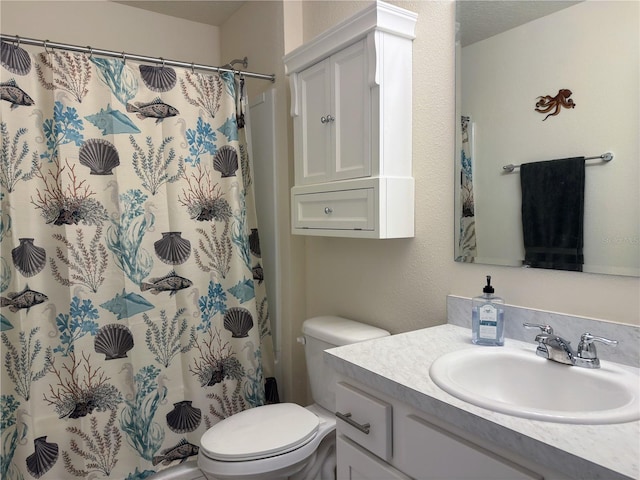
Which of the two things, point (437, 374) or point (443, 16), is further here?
point (443, 16)

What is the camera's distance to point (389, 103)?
147 cm

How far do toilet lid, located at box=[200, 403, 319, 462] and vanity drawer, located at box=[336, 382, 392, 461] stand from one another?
0.40 metres

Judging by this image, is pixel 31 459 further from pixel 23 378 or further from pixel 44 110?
pixel 44 110

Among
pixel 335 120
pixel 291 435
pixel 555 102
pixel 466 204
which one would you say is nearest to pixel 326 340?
pixel 291 435

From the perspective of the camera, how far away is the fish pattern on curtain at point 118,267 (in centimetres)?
164

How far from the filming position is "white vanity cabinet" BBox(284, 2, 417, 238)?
57.2 inches

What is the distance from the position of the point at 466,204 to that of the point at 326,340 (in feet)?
2.33

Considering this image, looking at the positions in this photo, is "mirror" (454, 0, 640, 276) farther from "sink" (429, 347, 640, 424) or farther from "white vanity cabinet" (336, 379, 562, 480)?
"white vanity cabinet" (336, 379, 562, 480)

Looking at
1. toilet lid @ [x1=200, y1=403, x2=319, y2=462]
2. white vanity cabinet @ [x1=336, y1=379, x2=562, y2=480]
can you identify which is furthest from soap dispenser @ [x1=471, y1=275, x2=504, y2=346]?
toilet lid @ [x1=200, y1=403, x2=319, y2=462]

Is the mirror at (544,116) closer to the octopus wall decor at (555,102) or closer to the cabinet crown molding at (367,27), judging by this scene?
the octopus wall decor at (555,102)

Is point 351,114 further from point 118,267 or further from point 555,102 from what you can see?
point 118,267

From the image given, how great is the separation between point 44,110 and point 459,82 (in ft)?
4.89

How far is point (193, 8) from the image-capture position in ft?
8.17

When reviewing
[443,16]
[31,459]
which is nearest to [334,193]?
[443,16]
